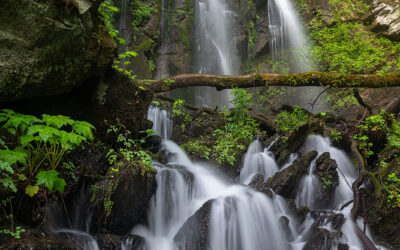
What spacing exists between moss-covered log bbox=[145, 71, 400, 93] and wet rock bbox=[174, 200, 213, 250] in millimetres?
4548

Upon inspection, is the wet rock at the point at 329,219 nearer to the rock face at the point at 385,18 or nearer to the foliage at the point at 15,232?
the foliage at the point at 15,232

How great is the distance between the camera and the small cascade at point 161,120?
26.3ft

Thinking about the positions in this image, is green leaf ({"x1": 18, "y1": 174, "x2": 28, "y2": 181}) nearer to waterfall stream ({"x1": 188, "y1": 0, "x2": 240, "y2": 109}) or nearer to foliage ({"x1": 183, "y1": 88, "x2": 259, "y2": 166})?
foliage ({"x1": 183, "y1": 88, "x2": 259, "y2": 166})

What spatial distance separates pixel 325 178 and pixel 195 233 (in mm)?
3569

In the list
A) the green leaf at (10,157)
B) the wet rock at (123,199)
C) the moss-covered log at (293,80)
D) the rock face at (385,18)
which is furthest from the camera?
the rock face at (385,18)

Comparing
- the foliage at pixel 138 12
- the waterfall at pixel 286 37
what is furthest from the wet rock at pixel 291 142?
the waterfall at pixel 286 37

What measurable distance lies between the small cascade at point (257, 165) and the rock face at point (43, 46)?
4670mm

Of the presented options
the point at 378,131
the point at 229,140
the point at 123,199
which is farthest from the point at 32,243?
the point at 378,131

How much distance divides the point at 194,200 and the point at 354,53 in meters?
9.73

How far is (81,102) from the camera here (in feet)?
14.5

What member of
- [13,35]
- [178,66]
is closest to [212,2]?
[178,66]

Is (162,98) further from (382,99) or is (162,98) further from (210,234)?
(382,99)

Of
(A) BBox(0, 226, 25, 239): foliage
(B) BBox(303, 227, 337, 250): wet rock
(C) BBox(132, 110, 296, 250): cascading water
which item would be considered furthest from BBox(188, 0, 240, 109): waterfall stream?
(A) BBox(0, 226, 25, 239): foliage

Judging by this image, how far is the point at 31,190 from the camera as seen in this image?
2.69 meters
